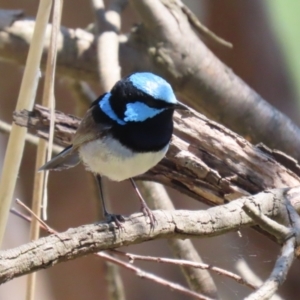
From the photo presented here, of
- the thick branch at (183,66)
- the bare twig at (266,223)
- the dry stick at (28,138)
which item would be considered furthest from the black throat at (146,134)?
the dry stick at (28,138)

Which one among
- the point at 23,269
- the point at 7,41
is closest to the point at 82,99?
the point at 7,41

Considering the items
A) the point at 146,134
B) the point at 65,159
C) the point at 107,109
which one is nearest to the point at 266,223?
the point at 146,134

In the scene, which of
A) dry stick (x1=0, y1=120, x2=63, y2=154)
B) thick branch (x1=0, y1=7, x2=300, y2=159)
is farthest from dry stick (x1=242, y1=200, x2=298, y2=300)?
dry stick (x1=0, y1=120, x2=63, y2=154)

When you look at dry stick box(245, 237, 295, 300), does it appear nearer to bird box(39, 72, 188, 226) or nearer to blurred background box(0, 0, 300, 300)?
bird box(39, 72, 188, 226)

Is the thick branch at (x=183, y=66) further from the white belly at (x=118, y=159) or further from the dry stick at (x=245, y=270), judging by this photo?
the white belly at (x=118, y=159)

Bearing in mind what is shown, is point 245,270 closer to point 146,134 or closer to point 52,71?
point 146,134

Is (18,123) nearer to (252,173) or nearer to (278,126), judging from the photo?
(252,173)

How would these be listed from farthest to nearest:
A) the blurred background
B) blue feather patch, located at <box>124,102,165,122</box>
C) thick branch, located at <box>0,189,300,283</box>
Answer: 1. the blurred background
2. blue feather patch, located at <box>124,102,165,122</box>
3. thick branch, located at <box>0,189,300,283</box>
